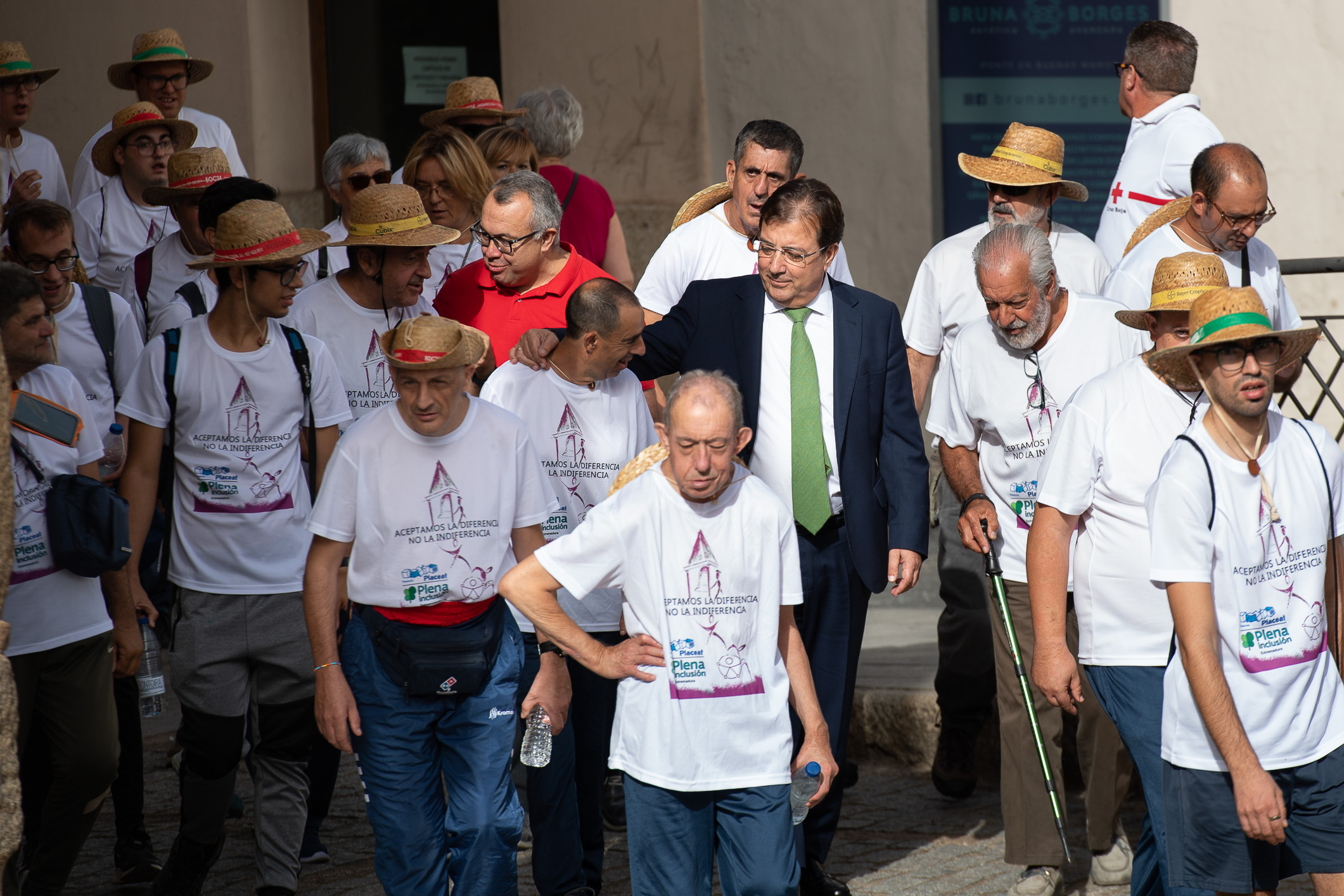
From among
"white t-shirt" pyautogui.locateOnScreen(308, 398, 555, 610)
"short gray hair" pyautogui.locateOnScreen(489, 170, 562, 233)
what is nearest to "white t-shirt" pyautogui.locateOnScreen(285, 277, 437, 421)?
"short gray hair" pyautogui.locateOnScreen(489, 170, 562, 233)

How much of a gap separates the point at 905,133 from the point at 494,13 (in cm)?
268

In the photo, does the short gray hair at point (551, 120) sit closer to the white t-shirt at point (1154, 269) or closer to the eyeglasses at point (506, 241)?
the eyeglasses at point (506, 241)

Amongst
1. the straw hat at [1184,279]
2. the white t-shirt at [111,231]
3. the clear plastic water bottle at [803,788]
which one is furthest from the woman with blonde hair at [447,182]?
the clear plastic water bottle at [803,788]

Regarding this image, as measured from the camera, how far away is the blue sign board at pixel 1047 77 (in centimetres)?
947

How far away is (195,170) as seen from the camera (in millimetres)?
6465

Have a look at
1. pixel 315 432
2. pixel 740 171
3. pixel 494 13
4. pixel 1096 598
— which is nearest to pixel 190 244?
pixel 315 432

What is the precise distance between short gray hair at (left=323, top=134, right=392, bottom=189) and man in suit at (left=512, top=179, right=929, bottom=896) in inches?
96.4

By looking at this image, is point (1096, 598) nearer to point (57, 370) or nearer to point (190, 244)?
point (57, 370)

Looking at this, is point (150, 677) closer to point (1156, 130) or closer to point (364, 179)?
point (364, 179)

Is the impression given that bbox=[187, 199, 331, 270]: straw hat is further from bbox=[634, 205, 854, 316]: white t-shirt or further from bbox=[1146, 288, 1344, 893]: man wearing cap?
bbox=[1146, 288, 1344, 893]: man wearing cap

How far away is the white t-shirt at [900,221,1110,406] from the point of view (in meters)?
6.03

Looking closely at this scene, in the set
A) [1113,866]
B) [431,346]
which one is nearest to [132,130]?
[431,346]

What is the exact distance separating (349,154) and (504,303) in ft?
6.45

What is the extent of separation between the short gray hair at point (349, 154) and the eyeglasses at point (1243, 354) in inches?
172
